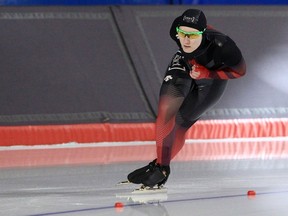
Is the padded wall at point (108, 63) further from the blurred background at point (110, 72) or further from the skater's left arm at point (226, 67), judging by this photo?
the skater's left arm at point (226, 67)

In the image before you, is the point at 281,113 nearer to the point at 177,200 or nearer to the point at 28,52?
the point at 28,52

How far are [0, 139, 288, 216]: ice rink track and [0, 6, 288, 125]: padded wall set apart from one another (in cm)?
105

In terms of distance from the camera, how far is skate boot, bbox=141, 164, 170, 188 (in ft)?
12.5

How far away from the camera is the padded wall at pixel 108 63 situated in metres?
5.64

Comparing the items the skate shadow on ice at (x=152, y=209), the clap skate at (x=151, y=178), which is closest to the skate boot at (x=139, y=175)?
the clap skate at (x=151, y=178)

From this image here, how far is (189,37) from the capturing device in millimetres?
3684

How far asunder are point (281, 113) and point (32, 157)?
2037 mm

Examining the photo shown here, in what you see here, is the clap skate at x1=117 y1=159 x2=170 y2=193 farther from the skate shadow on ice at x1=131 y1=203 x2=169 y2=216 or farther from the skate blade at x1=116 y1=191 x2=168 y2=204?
the skate shadow on ice at x1=131 y1=203 x2=169 y2=216

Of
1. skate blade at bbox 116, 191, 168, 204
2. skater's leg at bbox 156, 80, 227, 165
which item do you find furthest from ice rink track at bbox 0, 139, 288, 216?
skater's leg at bbox 156, 80, 227, 165

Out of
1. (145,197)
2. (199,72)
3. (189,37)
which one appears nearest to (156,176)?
(145,197)

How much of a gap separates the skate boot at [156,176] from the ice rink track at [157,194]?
7 cm

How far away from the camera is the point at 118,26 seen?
242 inches

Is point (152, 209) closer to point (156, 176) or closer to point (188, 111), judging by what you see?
point (156, 176)

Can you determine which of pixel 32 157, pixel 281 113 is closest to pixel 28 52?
pixel 32 157
